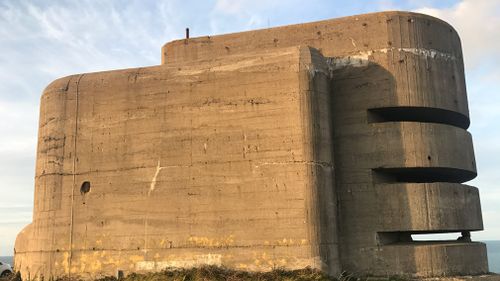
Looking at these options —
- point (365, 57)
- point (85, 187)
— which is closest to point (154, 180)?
point (85, 187)

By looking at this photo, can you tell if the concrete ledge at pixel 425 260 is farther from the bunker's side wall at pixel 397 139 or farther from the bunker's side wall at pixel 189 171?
the bunker's side wall at pixel 189 171

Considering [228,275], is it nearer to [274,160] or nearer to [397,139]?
[274,160]

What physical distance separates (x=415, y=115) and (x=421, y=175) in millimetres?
1674

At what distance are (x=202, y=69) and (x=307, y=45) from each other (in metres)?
2.99

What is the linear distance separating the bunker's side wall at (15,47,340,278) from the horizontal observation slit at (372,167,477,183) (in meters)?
1.74

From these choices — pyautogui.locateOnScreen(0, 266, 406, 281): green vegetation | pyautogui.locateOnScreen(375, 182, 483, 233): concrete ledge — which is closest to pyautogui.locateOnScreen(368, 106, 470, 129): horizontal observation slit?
pyautogui.locateOnScreen(375, 182, 483, 233): concrete ledge

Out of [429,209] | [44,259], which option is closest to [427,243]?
[429,209]

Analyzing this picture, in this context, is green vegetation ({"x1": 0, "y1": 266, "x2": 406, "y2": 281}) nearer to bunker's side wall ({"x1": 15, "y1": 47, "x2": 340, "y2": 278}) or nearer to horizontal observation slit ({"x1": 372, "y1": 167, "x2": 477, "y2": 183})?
bunker's side wall ({"x1": 15, "y1": 47, "x2": 340, "y2": 278})

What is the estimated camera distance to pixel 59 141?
14.6 metres

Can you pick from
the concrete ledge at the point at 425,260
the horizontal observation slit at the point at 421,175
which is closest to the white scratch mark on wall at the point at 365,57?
the horizontal observation slit at the point at 421,175

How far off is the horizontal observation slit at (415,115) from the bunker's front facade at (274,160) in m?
0.05

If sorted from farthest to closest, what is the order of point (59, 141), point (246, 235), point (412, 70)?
point (59, 141) → point (412, 70) → point (246, 235)

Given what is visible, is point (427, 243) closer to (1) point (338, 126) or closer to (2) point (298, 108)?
(1) point (338, 126)

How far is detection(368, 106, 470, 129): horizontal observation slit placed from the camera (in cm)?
1367
